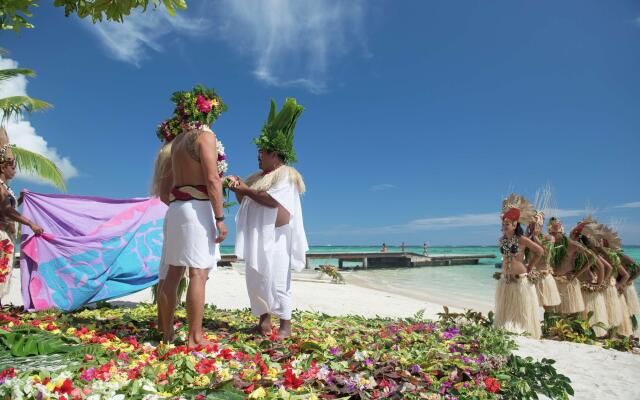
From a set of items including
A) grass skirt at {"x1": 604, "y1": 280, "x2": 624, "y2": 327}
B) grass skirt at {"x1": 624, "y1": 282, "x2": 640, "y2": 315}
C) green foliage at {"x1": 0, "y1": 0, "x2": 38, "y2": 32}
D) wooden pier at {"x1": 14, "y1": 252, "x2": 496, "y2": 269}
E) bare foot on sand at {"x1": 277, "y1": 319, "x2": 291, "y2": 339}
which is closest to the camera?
green foliage at {"x1": 0, "y1": 0, "x2": 38, "y2": 32}

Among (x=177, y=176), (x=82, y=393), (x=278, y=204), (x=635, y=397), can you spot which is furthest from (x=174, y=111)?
(x=635, y=397)

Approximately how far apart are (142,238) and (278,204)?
10.7 feet

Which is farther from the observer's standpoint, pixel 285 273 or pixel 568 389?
pixel 285 273

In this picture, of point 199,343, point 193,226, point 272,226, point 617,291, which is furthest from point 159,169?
point 617,291

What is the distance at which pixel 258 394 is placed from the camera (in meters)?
2.64

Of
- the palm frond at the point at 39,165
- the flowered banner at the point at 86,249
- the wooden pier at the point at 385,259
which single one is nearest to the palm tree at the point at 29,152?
Result: the palm frond at the point at 39,165

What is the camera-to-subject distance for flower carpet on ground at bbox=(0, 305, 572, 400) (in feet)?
8.64

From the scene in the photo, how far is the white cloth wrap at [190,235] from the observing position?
3.59 metres

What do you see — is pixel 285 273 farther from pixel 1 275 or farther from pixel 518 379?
pixel 1 275

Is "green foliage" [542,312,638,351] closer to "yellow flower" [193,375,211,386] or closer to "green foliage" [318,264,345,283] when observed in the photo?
"yellow flower" [193,375,211,386]

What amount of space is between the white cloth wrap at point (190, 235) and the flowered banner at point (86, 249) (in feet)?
9.52

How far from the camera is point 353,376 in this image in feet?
10.2

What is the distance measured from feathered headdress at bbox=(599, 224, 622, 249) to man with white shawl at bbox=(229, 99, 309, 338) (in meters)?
6.61

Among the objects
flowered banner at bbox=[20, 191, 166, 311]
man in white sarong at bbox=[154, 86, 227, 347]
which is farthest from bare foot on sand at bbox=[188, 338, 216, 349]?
flowered banner at bbox=[20, 191, 166, 311]
